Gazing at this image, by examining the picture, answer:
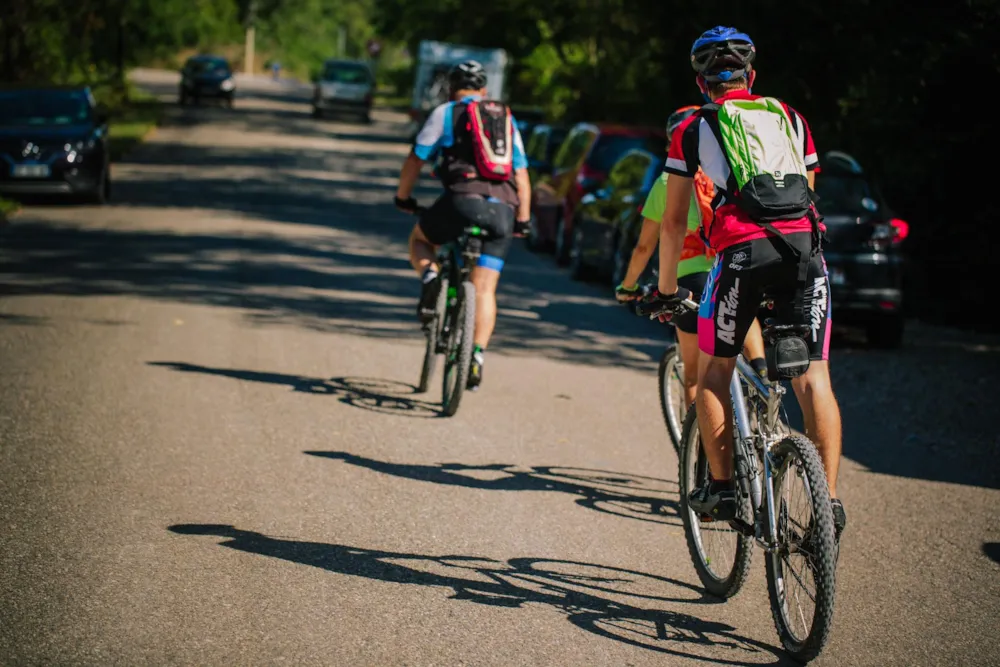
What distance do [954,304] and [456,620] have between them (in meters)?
11.9

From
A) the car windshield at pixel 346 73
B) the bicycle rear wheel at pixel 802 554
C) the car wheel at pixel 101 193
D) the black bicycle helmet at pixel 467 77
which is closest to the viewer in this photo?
the bicycle rear wheel at pixel 802 554

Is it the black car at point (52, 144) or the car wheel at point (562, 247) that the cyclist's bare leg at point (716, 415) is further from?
the black car at point (52, 144)

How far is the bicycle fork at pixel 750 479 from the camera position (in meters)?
5.05

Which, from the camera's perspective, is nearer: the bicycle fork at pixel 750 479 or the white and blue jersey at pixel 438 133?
the bicycle fork at pixel 750 479

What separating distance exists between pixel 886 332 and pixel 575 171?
19.6 ft

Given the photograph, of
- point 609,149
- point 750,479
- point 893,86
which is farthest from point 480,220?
point 893,86

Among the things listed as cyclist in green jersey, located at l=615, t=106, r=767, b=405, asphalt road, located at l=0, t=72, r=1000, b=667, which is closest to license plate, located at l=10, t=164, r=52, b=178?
asphalt road, located at l=0, t=72, r=1000, b=667

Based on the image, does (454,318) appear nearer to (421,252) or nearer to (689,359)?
(421,252)

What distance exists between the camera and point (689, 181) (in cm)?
538

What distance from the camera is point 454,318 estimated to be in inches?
347

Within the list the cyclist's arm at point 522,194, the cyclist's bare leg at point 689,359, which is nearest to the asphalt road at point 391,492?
the cyclist's bare leg at point 689,359

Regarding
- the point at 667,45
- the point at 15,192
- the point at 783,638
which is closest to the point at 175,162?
the point at 15,192

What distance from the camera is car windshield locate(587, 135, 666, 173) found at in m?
17.0

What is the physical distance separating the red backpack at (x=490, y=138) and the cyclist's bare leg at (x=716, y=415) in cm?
362
